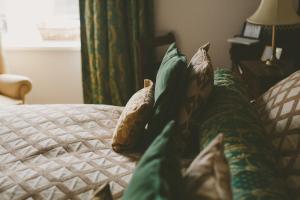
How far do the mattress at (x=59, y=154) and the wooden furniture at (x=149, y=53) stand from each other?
928mm

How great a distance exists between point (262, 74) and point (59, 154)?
1.28m

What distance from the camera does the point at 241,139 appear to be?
120 centimetres

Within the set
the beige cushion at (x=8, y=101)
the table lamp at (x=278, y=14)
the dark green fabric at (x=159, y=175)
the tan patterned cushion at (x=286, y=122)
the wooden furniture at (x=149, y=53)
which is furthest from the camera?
the wooden furniture at (x=149, y=53)

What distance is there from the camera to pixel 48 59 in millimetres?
3428

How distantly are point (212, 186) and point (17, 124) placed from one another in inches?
53.0

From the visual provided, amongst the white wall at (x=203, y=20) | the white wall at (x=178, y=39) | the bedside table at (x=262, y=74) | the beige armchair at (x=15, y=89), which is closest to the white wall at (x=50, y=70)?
the white wall at (x=178, y=39)

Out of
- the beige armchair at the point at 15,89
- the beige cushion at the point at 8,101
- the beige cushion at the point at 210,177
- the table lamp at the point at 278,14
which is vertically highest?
the table lamp at the point at 278,14

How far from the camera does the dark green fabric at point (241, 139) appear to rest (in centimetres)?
95

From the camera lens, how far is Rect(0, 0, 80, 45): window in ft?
11.4

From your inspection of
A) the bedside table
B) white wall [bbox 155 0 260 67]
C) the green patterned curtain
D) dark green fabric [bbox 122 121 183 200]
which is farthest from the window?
dark green fabric [bbox 122 121 183 200]

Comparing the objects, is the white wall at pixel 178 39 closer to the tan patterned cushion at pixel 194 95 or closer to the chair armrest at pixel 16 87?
the chair armrest at pixel 16 87

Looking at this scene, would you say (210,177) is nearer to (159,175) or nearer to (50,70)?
(159,175)

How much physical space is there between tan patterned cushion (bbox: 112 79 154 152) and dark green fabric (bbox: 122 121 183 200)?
644 mm

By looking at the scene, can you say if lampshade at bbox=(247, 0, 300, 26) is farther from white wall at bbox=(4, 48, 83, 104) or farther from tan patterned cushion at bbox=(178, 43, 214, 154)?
white wall at bbox=(4, 48, 83, 104)
